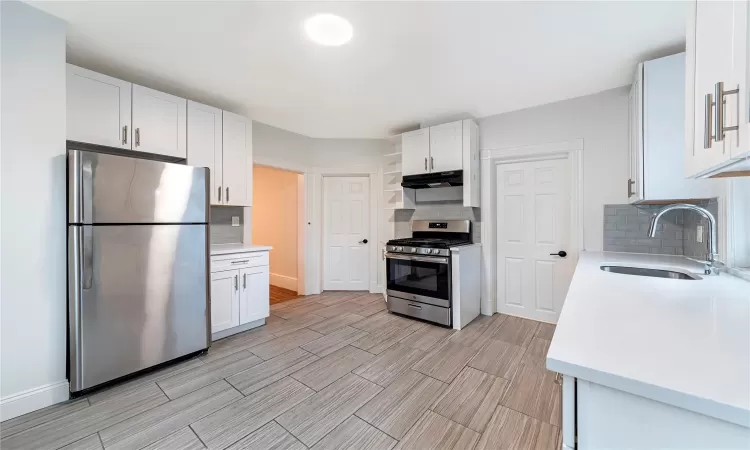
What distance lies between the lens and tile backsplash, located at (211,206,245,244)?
133 inches

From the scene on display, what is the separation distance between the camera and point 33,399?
68.7 inches

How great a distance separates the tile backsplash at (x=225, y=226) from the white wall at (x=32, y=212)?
1.50 meters

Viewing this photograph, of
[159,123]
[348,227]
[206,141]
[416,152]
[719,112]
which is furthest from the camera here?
[348,227]

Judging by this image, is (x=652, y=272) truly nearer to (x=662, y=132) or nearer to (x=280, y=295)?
(x=662, y=132)

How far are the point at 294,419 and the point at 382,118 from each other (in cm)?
326

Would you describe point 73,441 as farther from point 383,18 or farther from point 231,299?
point 383,18

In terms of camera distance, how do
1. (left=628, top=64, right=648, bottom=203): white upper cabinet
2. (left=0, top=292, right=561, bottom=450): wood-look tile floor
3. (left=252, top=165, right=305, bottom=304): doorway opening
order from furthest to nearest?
(left=252, top=165, right=305, bottom=304): doorway opening
(left=628, top=64, right=648, bottom=203): white upper cabinet
(left=0, top=292, right=561, bottom=450): wood-look tile floor

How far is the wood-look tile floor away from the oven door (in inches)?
19.6

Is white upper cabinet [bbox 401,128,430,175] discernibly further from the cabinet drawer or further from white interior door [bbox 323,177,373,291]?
the cabinet drawer

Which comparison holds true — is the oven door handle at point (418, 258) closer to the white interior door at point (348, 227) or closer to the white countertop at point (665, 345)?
the white interior door at point (348, 227)

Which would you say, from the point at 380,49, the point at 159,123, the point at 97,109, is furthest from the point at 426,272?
the point at 97,109

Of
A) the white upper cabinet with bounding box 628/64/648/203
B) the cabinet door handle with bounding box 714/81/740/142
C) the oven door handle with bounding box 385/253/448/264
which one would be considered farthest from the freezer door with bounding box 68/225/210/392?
the white upper cabinet with bounding box 628/64/648/203

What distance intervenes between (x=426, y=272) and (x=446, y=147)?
5.09 feet

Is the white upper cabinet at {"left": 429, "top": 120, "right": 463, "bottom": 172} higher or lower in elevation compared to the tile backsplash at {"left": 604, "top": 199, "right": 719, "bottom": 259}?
higher
